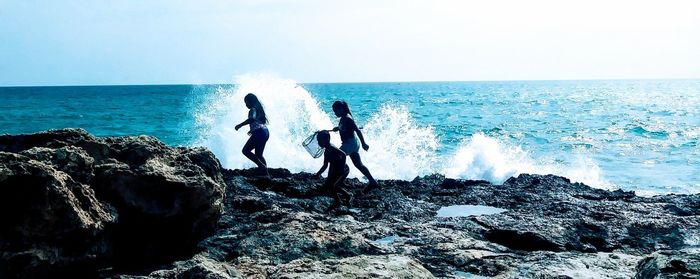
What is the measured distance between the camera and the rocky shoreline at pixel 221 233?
346cm

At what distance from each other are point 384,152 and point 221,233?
43.3 ft

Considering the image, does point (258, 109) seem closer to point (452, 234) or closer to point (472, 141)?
point (452, 234)

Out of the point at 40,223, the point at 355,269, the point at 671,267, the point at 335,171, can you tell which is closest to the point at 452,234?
the point at 355,269

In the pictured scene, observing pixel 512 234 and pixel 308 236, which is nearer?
pixel 308 236

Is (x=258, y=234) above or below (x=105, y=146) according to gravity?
below

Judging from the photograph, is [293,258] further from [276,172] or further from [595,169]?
[595,169]

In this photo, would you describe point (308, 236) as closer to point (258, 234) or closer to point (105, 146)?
point (258, 234)

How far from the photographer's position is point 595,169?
1755cm

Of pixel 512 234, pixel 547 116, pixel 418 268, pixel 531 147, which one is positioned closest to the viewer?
pixel 418 268

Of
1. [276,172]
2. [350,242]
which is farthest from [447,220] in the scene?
[276,172]

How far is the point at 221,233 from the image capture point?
4.72 meters

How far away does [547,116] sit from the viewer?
40656 mm

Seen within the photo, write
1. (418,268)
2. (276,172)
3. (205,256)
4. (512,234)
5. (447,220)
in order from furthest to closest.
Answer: (276,172), (447,220), (512,234), (205,256), (418,268)

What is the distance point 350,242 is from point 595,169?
14.9 meters
